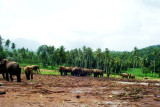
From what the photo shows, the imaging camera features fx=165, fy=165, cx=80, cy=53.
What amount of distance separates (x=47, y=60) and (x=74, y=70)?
5993 cm

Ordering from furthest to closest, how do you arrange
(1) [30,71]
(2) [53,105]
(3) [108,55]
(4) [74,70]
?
(3) [108,55] → (4) [74,70] → (1) [30,71] → (2) [53,105]

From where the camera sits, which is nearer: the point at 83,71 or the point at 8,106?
the point at 8,106

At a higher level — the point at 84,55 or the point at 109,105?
the point at 84,55

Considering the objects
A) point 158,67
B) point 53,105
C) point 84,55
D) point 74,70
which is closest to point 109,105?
point 53,105

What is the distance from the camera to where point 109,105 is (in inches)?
349

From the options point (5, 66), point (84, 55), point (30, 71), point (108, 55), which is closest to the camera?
point (5, 66)

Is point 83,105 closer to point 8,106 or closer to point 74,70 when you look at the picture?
point 8,106

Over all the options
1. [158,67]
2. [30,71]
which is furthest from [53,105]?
[158,67]

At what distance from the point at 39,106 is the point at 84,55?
85.7 meters

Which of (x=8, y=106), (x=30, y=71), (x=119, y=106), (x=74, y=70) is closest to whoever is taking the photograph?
(x=8, y=106)

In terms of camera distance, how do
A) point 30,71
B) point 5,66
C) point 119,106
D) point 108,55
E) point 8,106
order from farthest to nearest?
1. point 108,55
2. point 30,71
3. point 5,66
4. point 119,106
5. point 8,106

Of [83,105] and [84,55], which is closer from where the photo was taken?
[83,105]

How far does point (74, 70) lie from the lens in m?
50.2

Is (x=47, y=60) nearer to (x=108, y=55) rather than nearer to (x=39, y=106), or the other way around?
(x=108, y=55)
